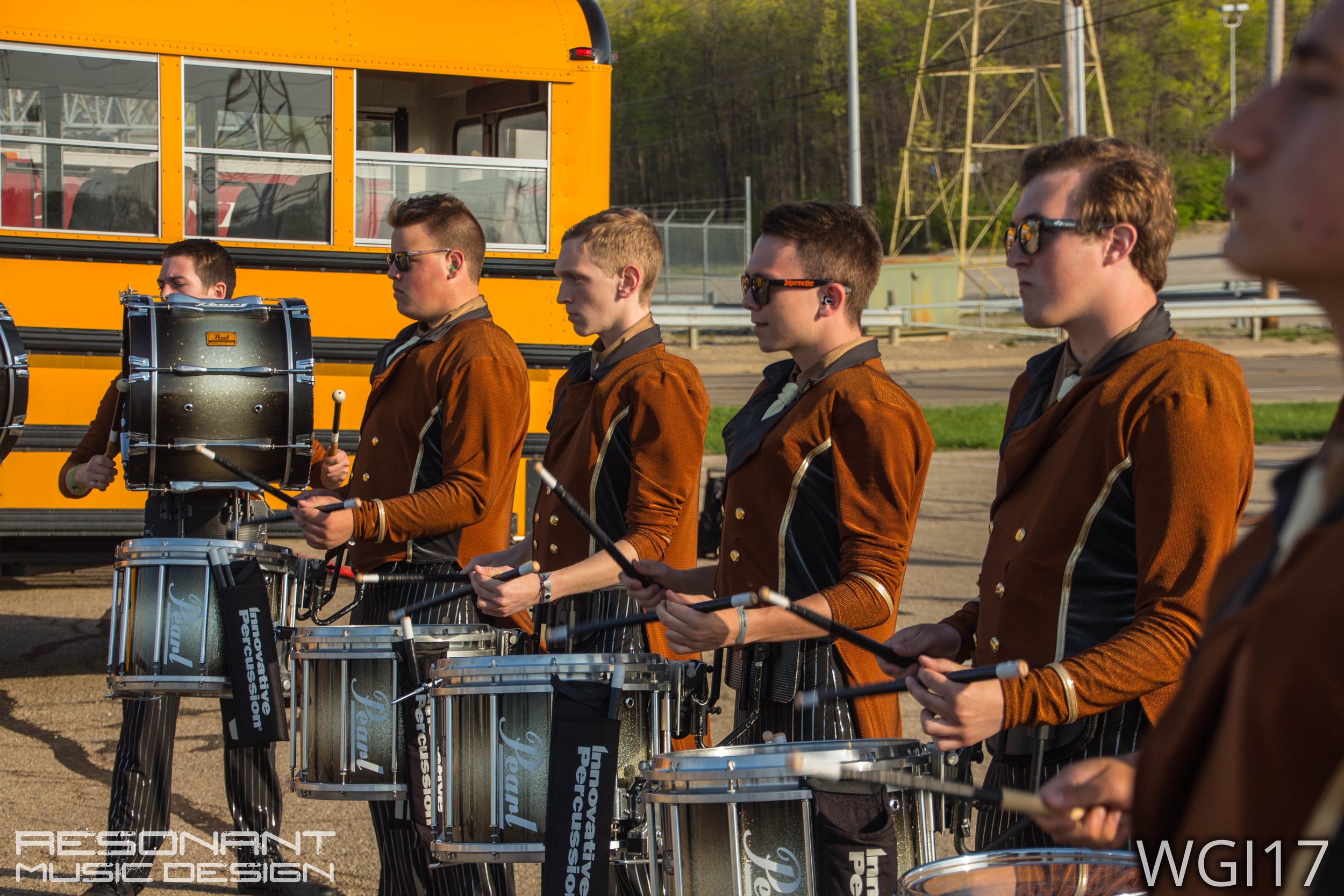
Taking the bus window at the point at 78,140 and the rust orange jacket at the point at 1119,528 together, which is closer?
the rust orange jacket at the point at 1119,528

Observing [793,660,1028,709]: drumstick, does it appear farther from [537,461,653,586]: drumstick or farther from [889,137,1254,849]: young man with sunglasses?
[537,461,653,586]: drumstick

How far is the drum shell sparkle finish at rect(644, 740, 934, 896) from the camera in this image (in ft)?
8.16

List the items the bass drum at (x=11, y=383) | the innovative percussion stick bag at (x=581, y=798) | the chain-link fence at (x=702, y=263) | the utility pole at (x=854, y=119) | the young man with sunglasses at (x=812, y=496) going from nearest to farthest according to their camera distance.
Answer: the innovative percussion stick bag at (x=581, y=798) → the young man with sunglasses at (x=812, y=496) → the bass drum at (x=11, y=383) → the utility pole at (x=854, y=119) → the chain-link fence at (x=702, y=263)

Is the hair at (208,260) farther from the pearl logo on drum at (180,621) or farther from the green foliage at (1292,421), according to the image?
the green foliage at (1292,421)

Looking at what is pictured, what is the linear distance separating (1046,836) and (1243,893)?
1.67 m

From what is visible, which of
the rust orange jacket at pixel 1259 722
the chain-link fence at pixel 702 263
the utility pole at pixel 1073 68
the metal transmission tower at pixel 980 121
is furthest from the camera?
the metal transmission tower at pixel 980 121

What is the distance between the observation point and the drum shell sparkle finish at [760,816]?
2.49 m

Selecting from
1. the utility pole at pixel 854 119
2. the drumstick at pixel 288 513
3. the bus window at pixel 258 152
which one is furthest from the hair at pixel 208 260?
the utility pole at pixel 854 119

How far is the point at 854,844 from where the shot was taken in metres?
2.46

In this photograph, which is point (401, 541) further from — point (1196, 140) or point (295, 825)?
point (1196, 140)

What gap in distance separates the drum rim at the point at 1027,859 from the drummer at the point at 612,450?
172 cm

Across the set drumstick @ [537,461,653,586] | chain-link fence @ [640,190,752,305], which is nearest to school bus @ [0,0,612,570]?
Result: drumstick @ [537,461,653,586]

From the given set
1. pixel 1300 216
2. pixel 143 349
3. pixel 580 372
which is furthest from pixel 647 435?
pixel 1300 216

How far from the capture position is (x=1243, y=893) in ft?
3.45
